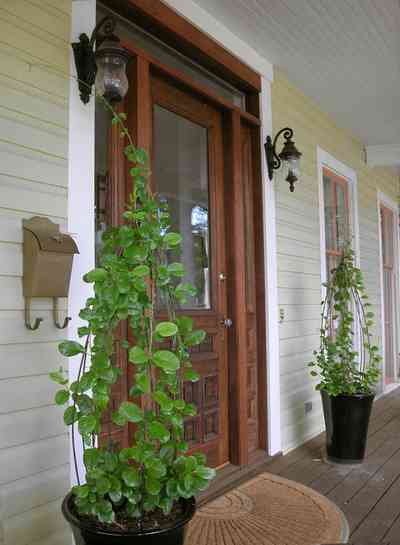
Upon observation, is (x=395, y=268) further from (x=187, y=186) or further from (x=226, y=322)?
(x=187, y=186)

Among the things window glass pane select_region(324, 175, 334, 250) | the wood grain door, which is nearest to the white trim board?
window glass pane select_region(324, 175, 334, 250)

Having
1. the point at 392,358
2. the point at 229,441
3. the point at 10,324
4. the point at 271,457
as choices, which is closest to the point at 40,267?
the point at 10,324

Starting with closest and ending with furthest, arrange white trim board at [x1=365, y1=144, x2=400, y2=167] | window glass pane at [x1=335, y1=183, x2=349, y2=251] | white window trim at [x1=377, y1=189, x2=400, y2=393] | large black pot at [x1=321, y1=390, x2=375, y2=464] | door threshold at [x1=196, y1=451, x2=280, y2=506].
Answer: door threshold at [x1=196, y1=451, x2=280, y2=506] → large black pot at [x1=321, y1=390, x2=375, y2=464] → window glass pane at [x1=335, y1=183, x2=349, y2=251] → white trim board at [x1=365, y1=144, x2=400, y2=167] → white window trim at [x1=377, y1=189, x2=400, y2=393]

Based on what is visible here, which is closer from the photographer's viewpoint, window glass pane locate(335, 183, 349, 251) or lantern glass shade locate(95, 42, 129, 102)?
lantern glass shade locate(95, 42, 129, 102)

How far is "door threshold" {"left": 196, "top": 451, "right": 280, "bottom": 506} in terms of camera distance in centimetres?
Result: 264

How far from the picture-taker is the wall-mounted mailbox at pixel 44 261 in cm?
172

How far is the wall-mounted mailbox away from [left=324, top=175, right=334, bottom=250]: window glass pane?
323cm

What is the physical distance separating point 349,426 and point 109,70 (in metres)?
2.61

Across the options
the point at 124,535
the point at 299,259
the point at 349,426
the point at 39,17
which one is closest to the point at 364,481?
the point at 349,426

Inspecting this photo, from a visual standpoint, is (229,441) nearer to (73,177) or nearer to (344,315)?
(344,315)

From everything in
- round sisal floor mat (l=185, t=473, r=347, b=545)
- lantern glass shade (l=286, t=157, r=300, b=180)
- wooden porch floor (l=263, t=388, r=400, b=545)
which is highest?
lantern glass shade (l=286, t=157, r=300, b=180)

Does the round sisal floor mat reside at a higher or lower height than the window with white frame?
lower

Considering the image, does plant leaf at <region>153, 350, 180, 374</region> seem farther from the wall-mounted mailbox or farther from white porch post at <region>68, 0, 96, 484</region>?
white porch post at <region>68, 0, 96, 484</region>

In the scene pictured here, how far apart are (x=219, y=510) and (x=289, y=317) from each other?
1.58 metres
